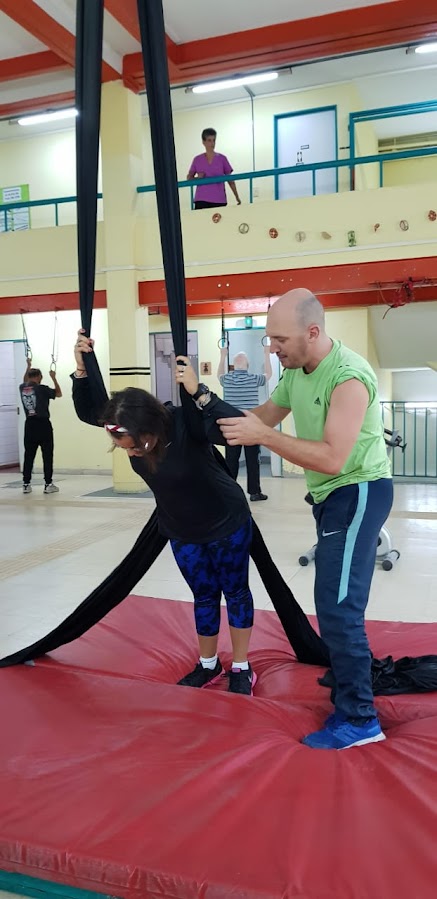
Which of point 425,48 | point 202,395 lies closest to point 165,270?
point 202,395

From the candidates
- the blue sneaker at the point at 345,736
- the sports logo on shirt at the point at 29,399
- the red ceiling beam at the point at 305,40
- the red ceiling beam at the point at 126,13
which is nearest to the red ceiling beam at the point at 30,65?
the red ceiling beam at the point at 305,40

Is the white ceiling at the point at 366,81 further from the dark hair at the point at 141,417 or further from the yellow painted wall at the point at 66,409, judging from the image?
the dark hair at the point at 141,417

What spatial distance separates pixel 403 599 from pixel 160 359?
6.81 m

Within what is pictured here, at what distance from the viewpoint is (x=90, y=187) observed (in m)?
2.39

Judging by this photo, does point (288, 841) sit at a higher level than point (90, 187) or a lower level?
lower

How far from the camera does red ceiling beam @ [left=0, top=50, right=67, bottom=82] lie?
24.1ft

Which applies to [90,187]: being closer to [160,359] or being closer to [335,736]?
[335,736]

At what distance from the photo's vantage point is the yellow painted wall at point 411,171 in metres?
10.9

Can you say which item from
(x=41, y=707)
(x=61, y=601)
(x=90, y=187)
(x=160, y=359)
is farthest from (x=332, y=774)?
(x=160, y=359)

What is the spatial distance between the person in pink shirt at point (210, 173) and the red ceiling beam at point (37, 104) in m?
1.80

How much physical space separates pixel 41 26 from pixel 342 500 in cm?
647

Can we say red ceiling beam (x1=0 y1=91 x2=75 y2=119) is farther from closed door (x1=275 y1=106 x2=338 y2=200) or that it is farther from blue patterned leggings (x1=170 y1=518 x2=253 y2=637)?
blue patterned leggings (x1=170 y1=518 x2=253 y2=637)

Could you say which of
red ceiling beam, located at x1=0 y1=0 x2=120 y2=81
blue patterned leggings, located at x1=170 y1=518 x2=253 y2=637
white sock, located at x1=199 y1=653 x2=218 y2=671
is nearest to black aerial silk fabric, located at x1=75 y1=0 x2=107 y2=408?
blue patterned leggings, located at x1=170 y1=518 x2=253 y2=637

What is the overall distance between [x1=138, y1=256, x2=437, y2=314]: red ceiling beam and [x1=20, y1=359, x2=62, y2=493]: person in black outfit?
1591mm
